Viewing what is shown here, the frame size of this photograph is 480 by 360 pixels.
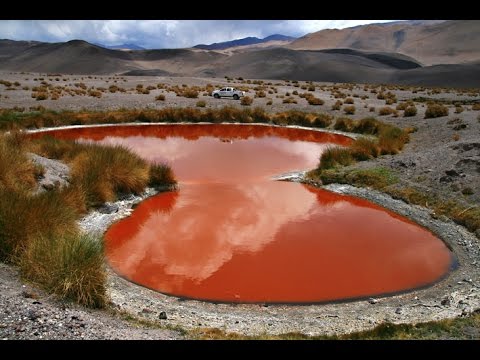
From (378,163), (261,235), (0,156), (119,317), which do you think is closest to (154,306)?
(119,317)

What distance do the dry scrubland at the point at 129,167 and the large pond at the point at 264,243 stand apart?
3.96ft

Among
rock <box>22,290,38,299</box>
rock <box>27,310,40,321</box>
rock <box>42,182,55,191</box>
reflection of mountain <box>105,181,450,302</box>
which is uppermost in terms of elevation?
rock <box>27,310,40,321</box>

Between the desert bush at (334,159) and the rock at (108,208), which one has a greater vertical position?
the desert bush at (334,159)

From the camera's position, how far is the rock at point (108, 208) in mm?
11711

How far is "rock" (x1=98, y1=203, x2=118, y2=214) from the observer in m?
11.7

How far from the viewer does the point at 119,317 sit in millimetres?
6094

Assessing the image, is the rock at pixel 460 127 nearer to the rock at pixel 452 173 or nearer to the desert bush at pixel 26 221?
the rock at pixel 452 173

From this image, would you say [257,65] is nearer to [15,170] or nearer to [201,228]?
[201,228]

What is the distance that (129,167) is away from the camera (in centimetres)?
1340

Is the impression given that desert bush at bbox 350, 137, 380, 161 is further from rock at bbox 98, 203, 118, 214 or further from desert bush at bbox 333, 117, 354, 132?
rock at bbox 98, 203, 118, 214

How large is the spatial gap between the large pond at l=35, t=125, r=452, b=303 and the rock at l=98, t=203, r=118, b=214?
584 millimetres

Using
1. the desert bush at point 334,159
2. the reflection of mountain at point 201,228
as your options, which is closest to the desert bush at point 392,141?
the desert bush at point 334,159

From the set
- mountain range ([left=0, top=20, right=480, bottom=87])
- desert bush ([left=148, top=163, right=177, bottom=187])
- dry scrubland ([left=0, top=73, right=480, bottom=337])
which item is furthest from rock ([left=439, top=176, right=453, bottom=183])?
mountain range ([left=0, top=20, right=480, bottom=87])
